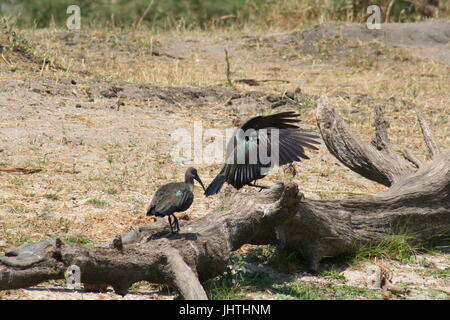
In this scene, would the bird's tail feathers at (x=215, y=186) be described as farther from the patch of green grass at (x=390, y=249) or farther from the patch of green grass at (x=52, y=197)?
the patch of green grass at (x=52, y=197)

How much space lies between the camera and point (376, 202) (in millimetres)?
6238

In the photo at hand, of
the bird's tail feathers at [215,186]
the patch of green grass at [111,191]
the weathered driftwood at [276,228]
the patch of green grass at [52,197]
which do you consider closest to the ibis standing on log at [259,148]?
the bird's tail feathers at [215,186]

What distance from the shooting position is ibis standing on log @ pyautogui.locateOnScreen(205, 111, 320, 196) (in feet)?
19.2

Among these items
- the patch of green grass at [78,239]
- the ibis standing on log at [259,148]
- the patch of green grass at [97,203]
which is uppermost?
the ibis standing on log at [259,148]

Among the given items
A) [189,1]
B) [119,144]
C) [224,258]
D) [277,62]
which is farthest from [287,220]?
[189,1]

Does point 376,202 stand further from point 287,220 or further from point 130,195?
point 130,195

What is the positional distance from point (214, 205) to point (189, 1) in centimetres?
1116

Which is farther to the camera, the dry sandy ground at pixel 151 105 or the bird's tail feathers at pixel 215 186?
the dry sandy ground at pixel 151 105

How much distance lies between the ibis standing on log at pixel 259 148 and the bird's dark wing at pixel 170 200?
0.58m

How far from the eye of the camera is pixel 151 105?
9.62m

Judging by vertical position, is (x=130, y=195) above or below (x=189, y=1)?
below

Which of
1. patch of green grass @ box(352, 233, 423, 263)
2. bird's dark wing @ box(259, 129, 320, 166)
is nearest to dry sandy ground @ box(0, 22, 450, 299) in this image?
patch of green grass @ box(352, 233, 423, 263)

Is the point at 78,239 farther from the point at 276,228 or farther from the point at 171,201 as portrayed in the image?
the point at 276,228

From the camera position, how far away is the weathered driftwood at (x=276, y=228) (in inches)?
187
